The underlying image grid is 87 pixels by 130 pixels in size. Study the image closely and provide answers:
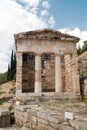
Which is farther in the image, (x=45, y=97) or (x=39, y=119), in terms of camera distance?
(x=45, y=97)

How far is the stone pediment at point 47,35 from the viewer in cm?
1628

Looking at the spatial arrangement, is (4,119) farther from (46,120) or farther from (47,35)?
(47,35)

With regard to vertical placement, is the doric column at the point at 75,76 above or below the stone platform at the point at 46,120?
above

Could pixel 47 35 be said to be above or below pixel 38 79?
above

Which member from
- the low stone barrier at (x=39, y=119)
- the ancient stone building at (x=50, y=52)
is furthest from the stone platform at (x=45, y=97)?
the low stone barrier at (x=39, y=119)

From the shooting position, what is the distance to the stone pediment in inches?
641

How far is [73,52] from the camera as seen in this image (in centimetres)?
1709

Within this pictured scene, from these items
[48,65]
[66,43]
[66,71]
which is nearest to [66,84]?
[66,71]

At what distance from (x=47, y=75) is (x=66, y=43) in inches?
183

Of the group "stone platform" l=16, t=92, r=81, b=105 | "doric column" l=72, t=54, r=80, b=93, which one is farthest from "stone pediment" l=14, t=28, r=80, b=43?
"stone platform" l=16, t=92, r=81, b=105

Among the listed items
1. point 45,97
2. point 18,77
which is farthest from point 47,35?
point 45,97

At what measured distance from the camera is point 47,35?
1675cm

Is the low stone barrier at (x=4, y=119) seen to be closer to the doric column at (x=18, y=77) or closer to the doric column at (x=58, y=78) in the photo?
the doric column at (x=18, y=77)

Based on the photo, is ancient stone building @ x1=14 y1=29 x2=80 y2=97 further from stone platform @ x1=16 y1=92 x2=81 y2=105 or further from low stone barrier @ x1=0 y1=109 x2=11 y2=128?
low stone barrier @ x1=0 y1=109 x2=11 y2=128
